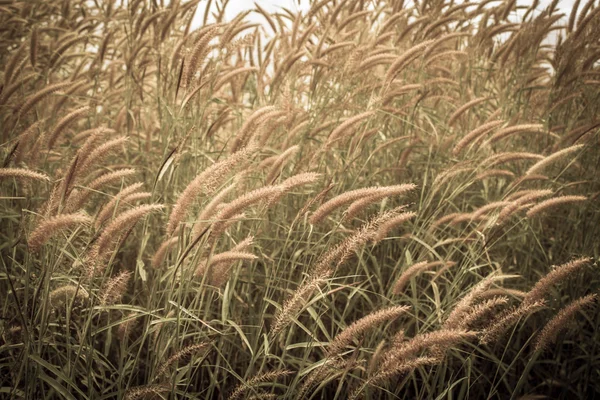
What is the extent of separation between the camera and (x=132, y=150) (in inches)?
114

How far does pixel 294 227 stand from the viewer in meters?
2.43

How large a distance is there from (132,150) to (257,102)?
2.72 ft

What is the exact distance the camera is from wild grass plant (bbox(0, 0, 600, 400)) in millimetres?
1459

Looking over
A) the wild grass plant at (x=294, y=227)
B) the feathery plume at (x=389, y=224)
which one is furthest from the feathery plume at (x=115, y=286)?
the feathery plume at (x=389, y=224)

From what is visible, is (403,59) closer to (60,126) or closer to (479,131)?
(479,131)

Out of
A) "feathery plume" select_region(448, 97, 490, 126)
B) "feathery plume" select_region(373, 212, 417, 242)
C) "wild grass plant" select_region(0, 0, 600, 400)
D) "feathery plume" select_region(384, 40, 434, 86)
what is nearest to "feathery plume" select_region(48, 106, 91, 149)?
"wild grass plant" select_region(0, 0, 600, 400)

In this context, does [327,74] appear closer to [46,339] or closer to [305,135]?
[305,135]

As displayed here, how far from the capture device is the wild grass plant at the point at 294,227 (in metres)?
1.46

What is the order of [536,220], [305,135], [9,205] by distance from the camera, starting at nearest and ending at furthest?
[9,205] < [305,135] < [536,220]

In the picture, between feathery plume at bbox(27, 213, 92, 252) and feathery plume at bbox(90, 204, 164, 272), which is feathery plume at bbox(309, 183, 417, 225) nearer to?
feathery plume at bbox(90, 204, 164, 272)

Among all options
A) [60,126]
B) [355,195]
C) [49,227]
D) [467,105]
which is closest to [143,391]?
[49,227]

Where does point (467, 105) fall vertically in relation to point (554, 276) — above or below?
above

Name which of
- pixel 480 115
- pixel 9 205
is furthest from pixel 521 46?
pixel 9 205

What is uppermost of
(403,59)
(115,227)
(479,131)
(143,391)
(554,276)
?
(403,59)
